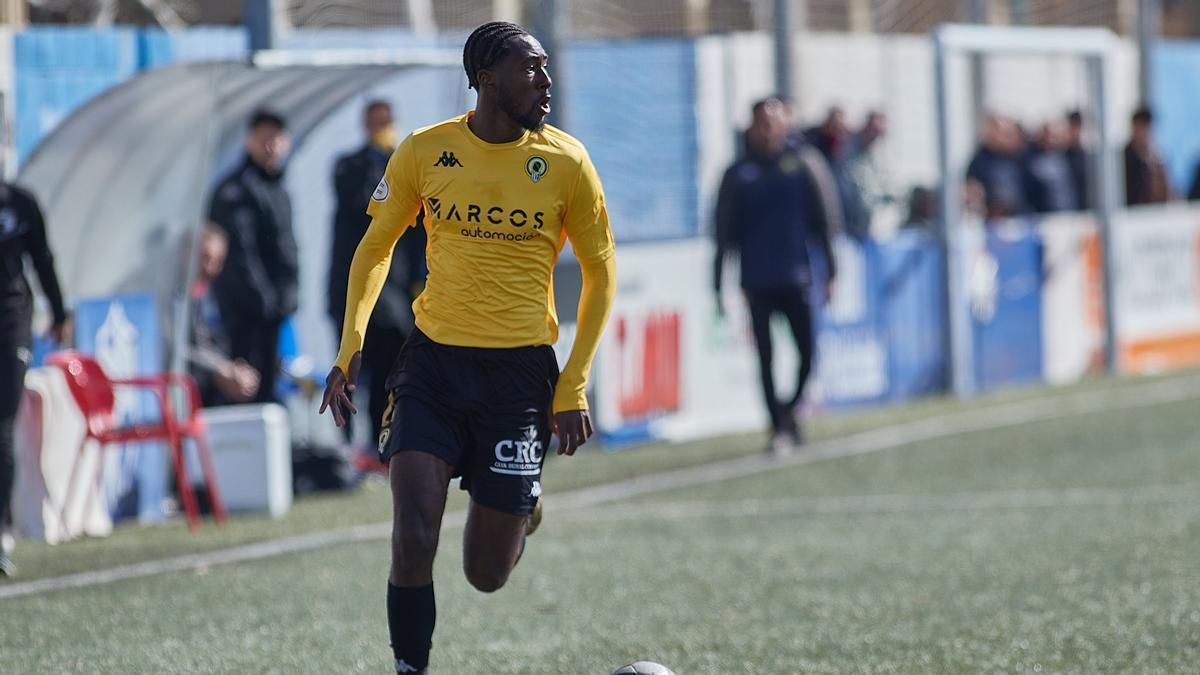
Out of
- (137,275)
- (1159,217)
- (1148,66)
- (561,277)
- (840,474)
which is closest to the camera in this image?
(137,275)

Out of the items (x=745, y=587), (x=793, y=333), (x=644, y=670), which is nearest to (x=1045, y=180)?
(x=793, y=333)

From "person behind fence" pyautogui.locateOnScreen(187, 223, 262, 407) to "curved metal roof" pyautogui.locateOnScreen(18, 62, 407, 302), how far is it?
0.40 metres

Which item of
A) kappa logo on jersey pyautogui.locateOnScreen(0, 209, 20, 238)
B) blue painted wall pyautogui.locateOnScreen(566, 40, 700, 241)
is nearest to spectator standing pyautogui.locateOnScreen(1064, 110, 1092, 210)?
blue painted wall pyautogui.locateOnScreen(566, 40, 700, 241)

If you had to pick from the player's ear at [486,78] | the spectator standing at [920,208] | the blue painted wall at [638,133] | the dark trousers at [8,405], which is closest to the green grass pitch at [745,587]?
the dark trousers at [8,405]

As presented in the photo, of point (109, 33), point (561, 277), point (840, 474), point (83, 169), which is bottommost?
point (840, 474)

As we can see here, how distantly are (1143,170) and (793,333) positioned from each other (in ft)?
26.9

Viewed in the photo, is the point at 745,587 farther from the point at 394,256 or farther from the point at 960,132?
the point at 960,132

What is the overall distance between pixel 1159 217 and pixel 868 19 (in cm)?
381

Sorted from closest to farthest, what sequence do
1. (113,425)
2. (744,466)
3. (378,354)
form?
(113,425), (378,354), (744,466)

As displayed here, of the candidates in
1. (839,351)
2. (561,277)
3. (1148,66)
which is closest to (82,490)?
(561,277)

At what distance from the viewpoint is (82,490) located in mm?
10945

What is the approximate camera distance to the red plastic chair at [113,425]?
35.1 feet

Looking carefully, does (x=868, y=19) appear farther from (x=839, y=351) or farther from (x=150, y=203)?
(x=150, y=203)

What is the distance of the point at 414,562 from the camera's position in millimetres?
5918
